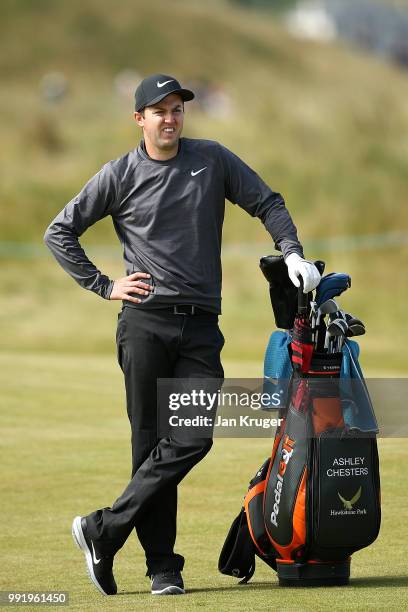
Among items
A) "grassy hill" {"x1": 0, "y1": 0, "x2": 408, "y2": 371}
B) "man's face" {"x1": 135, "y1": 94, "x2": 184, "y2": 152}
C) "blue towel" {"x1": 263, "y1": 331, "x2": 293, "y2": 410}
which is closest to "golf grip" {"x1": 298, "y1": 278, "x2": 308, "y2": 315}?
"blue towel" {"x1": 263, "y1": 331, "x2": 293, "y2": 410}

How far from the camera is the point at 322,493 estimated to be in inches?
195

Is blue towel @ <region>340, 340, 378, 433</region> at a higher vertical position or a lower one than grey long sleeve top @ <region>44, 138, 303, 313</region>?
lower

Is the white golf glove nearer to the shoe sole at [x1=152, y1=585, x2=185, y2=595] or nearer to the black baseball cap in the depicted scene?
the black baseball cap

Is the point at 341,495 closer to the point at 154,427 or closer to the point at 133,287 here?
the point at 154,427

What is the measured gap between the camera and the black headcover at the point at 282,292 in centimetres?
509

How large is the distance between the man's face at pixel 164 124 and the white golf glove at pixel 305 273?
679mm

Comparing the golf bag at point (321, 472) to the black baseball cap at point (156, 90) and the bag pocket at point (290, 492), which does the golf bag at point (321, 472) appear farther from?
the black baseball cap at point (156, 90)

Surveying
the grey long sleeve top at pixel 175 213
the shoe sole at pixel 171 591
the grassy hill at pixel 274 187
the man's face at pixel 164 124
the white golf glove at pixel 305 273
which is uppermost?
the grassy hill at pixel 274 187

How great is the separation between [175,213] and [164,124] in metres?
0.33

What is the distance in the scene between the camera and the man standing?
519 cm

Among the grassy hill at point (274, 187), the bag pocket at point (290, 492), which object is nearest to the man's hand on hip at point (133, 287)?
the bag pocket at point (290, 492)

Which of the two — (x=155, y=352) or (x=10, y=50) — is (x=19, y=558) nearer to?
(x=155, y=352)

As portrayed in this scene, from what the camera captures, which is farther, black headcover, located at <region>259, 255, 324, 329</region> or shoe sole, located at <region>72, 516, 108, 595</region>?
shoe sole, located at <region>72, 516, 108, 595</region>

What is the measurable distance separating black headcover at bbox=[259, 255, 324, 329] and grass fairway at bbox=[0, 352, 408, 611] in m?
0.98
